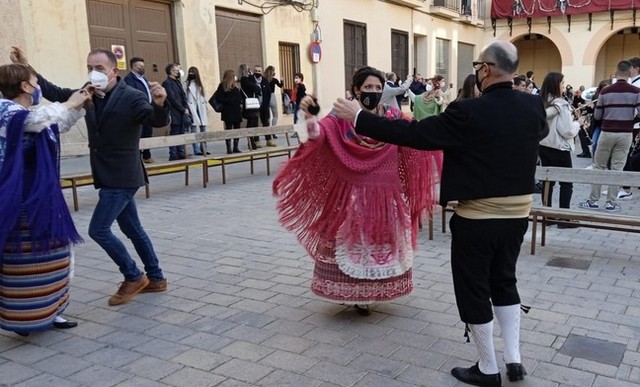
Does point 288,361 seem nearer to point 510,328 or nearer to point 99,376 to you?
point 99,376

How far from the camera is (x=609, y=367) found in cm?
314

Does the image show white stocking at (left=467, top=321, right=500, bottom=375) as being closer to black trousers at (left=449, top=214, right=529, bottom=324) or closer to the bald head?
black trousers at (left=449, top=214, right=529, bottom=324)

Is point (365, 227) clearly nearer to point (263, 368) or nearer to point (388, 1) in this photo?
point (263, 368)

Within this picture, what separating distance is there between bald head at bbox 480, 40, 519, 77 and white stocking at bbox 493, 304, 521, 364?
Answer: 1180 millimetres

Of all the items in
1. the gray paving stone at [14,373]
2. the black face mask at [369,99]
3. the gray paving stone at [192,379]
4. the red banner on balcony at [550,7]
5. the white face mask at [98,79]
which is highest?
the red banner on balcony at [550,7]

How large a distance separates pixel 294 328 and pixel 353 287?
0.47 meters

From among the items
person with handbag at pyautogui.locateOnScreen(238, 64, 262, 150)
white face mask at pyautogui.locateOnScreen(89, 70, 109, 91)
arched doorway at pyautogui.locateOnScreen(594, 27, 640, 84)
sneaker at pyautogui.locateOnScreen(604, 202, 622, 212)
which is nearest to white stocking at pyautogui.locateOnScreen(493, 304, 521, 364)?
white face mask at pyautogui.locateOnScreen(89, 70, 109, 91)

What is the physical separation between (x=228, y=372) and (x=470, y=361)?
4.37ft

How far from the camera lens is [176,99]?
10.6 metres

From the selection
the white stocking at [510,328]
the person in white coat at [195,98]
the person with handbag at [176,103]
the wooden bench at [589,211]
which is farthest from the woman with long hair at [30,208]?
the person in white coat at [195,98]

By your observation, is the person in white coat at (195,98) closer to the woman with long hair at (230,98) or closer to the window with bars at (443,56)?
the woman with long hair at (230,98)

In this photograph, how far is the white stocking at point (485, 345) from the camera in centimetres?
291

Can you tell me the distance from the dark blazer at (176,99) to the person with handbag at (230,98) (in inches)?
41.4

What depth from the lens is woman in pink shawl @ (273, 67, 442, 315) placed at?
3604 millimetres
